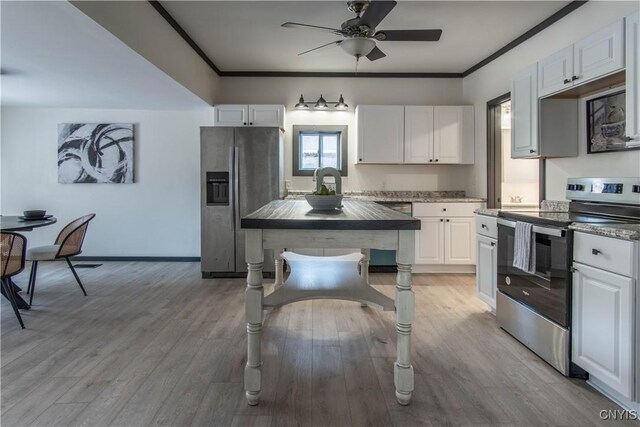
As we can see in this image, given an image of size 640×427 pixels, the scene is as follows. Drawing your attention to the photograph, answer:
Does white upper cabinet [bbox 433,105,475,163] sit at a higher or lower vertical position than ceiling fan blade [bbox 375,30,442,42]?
lower

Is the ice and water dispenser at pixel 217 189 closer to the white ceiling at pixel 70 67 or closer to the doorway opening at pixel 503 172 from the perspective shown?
the white ceiling at pixel 70 67

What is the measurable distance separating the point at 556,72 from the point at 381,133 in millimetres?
2285

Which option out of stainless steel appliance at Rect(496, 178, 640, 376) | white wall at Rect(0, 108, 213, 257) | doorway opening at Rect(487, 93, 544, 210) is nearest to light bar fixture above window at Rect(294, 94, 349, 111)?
white wall at Rect(0, 108, 213, 257)

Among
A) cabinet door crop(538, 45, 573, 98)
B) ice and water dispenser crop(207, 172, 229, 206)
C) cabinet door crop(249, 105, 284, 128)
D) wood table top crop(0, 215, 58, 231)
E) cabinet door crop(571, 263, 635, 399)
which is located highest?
cabinet door crop(249, 105, 284, 128)

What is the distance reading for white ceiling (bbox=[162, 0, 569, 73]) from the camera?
309 cm

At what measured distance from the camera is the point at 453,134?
4746 mm

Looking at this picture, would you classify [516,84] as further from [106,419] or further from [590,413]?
[106,419]

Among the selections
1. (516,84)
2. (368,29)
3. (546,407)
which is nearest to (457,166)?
(516,84)

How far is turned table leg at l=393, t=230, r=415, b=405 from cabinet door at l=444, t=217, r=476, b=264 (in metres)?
2.81

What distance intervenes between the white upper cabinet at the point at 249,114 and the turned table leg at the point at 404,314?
3.26 meters

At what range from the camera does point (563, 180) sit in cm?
309

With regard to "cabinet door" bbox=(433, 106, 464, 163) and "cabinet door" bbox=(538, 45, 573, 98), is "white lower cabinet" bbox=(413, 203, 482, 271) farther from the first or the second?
"cabinet door" bbox=(538, 45, 573, 98)

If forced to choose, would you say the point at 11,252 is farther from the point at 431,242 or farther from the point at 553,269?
the point at 431,242

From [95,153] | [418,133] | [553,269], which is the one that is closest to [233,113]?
[95,153]
